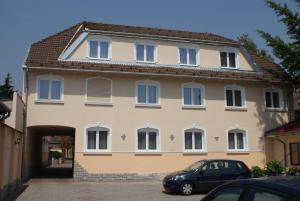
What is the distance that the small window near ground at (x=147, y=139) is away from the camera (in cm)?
2384

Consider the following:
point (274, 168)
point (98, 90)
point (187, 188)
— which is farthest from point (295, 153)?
point (98, 90)

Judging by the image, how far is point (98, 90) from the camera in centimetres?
2359

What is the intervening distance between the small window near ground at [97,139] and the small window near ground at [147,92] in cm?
291

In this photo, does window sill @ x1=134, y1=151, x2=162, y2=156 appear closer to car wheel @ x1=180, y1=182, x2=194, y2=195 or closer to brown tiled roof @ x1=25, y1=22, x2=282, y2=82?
brown tiled roof @ x1=25, y1=22, x2=282, y2=82

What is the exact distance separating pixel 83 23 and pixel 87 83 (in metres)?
5.93

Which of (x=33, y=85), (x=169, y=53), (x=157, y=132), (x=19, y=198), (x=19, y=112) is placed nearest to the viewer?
(x=19, y=198)

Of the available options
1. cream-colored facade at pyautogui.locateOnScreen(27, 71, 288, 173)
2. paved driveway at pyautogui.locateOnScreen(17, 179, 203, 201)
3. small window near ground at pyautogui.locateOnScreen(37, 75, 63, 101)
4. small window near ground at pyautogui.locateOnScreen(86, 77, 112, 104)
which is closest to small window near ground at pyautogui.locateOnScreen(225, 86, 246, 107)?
cream-colored facade at pyautogui.locateOnScreen(27, 71, 288, 173)

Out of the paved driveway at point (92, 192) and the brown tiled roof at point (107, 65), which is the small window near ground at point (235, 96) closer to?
the brown tiled roof at point (107, 65)

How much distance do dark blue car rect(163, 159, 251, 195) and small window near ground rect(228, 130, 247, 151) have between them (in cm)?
733

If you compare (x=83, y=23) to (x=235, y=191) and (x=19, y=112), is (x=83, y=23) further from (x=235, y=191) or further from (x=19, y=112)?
(x=235, y=191)

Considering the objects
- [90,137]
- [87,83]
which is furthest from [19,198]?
[87,83]

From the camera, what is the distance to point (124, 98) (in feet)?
78.2

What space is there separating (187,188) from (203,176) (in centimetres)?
94

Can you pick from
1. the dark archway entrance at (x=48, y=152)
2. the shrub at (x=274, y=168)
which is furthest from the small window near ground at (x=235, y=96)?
the dark archway entrance at (x=48, y=152)
